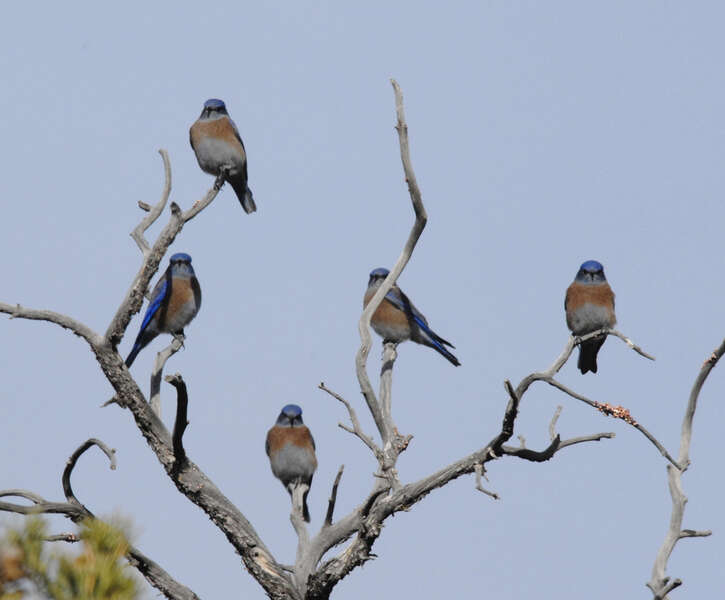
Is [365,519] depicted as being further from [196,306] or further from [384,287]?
[196,306]

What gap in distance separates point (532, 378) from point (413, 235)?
5.82 feet

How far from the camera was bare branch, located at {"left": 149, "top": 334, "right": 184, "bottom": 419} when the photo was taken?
905 cm

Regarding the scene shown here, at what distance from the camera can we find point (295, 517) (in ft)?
32.2

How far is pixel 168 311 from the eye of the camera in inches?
396

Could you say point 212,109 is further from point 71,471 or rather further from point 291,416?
point 71,471

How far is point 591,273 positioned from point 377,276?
2.00 m

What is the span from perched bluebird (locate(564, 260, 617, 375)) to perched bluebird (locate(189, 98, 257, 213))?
10.8ft

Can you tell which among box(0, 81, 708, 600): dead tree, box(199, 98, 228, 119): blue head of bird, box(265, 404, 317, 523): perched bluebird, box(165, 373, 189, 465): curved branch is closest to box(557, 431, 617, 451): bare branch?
box(0, 81, 708, 600): dead tree

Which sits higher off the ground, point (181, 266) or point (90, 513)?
point (181, 266)

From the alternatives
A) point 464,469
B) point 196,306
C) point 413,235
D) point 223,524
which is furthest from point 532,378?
point 196,306

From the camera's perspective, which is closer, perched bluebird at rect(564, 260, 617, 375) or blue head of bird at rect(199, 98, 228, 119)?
perched bluebird at rect(564, 260, 617, 375)

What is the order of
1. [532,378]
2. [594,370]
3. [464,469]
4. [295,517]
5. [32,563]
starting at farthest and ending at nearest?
[594,370] → [295,517] → [464,469] → [532,378] → [32,563]

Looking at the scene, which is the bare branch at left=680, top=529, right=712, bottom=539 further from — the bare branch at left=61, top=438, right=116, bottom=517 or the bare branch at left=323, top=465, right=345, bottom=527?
the bare branch at left=61, top=438, right=116, bottom=517

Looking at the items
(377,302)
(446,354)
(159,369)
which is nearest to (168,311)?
(159,369)
